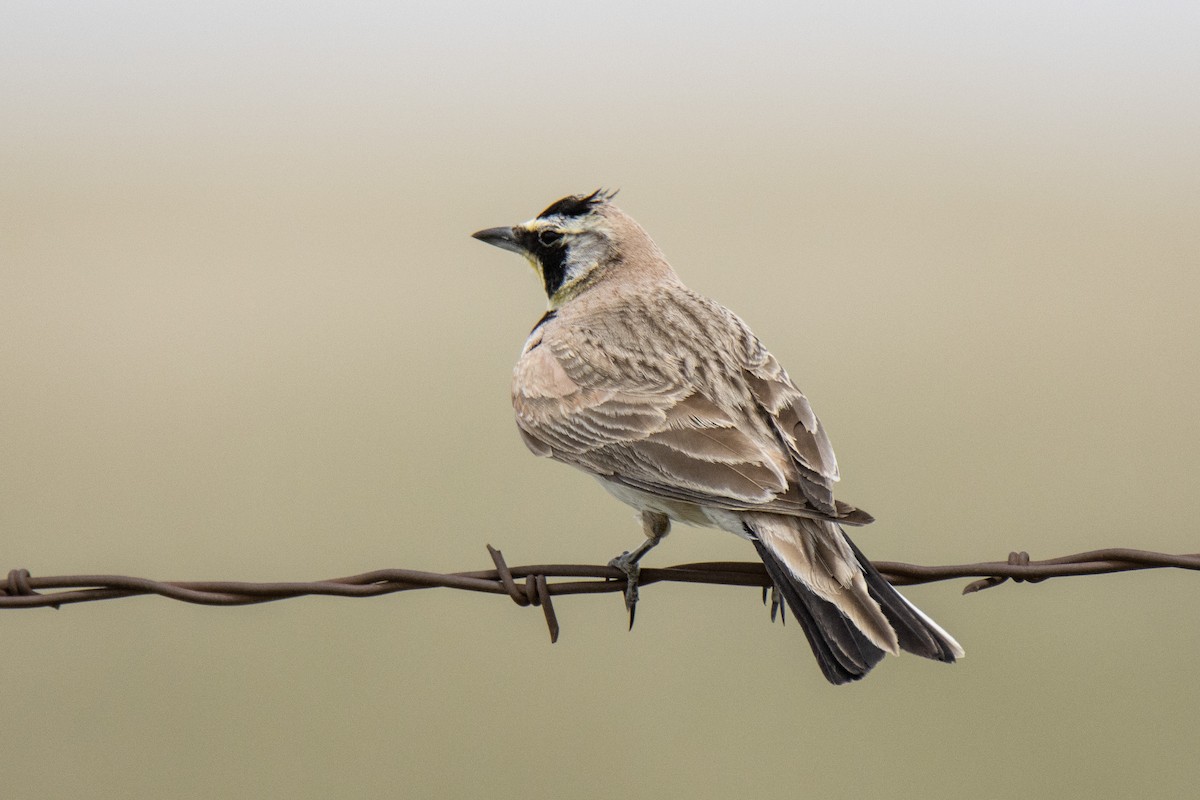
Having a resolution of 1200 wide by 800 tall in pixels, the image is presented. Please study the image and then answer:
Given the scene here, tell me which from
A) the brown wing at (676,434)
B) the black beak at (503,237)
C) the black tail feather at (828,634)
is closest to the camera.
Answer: the black tail feather at (828,634)

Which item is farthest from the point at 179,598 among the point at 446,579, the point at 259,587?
the point at 446,579

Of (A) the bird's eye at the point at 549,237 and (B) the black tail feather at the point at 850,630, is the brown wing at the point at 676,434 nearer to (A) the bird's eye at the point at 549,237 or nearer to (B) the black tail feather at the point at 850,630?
(B) the black tail feather at the point at 850,630

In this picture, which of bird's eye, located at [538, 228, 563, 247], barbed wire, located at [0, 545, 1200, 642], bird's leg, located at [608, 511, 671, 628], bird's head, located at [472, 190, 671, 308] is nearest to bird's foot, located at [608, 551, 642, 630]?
bird's leg, located at [608, 511, 671, 628]

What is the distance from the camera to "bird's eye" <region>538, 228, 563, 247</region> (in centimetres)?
667

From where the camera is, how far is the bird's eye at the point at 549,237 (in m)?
6.67

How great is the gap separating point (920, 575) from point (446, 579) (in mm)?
1550

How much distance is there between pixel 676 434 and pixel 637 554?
480 mm

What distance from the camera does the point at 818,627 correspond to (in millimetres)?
4090

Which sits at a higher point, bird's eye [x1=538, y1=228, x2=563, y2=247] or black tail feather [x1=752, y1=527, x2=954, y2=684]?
bird's eye [x1=538, y1=228, x2=563, y2=247]

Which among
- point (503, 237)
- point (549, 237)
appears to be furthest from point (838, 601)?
point (503, 237)

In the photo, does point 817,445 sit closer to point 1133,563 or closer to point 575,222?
point 1133,563

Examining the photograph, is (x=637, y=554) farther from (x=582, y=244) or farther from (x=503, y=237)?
(x=503, y=237)

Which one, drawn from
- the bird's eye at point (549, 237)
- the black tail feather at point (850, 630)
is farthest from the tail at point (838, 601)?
the bird's eye at point (549, 237)

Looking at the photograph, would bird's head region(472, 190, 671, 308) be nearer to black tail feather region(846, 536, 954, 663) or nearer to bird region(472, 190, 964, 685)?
bird region(472, 190, 964, 685)
